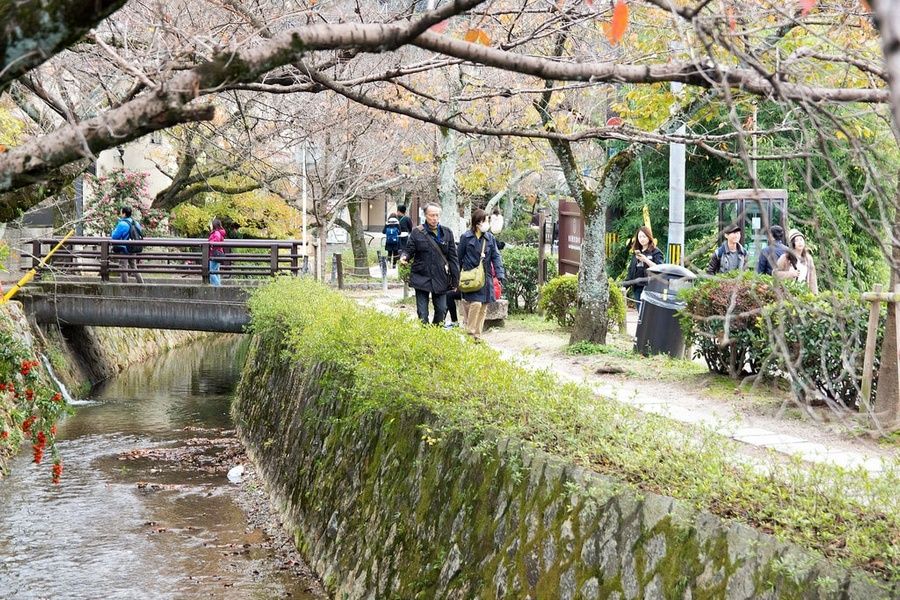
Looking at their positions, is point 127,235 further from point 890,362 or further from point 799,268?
point 890,362

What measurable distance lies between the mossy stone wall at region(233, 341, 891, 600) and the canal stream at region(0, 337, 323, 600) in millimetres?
650

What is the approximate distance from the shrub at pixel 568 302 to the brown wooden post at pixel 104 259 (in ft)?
31.4

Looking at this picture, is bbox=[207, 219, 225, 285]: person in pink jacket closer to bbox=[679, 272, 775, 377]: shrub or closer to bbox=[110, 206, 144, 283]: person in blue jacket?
bbox=[110, 206, 144, 283]: person in blue jacket

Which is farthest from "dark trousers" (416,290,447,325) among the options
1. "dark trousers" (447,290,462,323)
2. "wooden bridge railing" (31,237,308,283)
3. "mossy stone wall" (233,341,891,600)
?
"wooden bridge railing" (31,237,308,283)

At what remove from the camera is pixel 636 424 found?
19.8 feet

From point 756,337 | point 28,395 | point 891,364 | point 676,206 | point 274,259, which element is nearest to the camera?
point 28,395

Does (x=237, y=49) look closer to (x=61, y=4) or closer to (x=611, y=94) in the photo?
(x=61, y=4)

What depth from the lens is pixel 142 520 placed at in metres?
11.5

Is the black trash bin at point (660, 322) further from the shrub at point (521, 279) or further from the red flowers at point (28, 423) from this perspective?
the red flowers at point (28, 423)

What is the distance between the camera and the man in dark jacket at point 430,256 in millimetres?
13570

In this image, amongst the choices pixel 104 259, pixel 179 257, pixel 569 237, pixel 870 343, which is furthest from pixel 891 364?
pixel 104 259

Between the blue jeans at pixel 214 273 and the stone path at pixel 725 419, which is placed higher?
the blue jeans at pixel 214 273

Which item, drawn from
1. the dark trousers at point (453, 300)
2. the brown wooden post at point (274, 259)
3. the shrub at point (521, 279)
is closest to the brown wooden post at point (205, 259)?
the brown wooden post at point (274, 259)

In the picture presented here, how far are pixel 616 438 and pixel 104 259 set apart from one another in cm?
1817
